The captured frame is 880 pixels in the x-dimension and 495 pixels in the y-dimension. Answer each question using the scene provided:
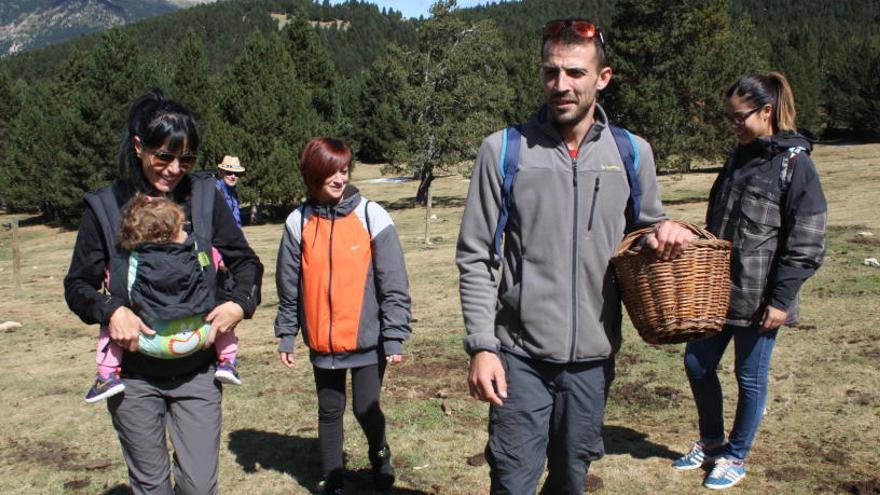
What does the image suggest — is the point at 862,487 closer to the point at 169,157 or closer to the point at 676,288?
the point at 676,288

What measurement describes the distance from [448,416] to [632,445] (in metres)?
1.37

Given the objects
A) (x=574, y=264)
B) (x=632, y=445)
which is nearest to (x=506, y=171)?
(x=574, y=264)

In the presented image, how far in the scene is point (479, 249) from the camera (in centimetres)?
263

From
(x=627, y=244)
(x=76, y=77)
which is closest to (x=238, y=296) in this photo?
(x=627, y=244)

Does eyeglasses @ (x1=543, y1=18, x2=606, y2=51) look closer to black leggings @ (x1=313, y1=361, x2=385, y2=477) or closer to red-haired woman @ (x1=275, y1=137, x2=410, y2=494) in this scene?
red-haired woman @ (x1=275, y1=137, x2=410, y2=494)

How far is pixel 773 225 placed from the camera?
381cm

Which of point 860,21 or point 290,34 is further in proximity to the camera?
point 860,21

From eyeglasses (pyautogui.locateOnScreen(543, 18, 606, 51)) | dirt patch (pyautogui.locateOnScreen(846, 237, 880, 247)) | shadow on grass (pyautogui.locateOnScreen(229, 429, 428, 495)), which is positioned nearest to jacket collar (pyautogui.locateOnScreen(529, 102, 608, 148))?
eyeglasses (pyautogui.locateOnScreen(543, 18, 606, 51))

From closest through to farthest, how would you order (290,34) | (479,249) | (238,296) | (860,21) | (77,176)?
(479,249) → (238,296) → (77,176) → (290,34) → (860,21)

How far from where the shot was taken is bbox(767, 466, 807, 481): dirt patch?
4207 mm

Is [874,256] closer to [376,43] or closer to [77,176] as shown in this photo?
[77,176]

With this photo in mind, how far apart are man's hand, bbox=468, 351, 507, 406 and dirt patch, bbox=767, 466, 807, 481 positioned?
8.26ft

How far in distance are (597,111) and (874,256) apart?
9593mm

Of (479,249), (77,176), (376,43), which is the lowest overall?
(77,176)
